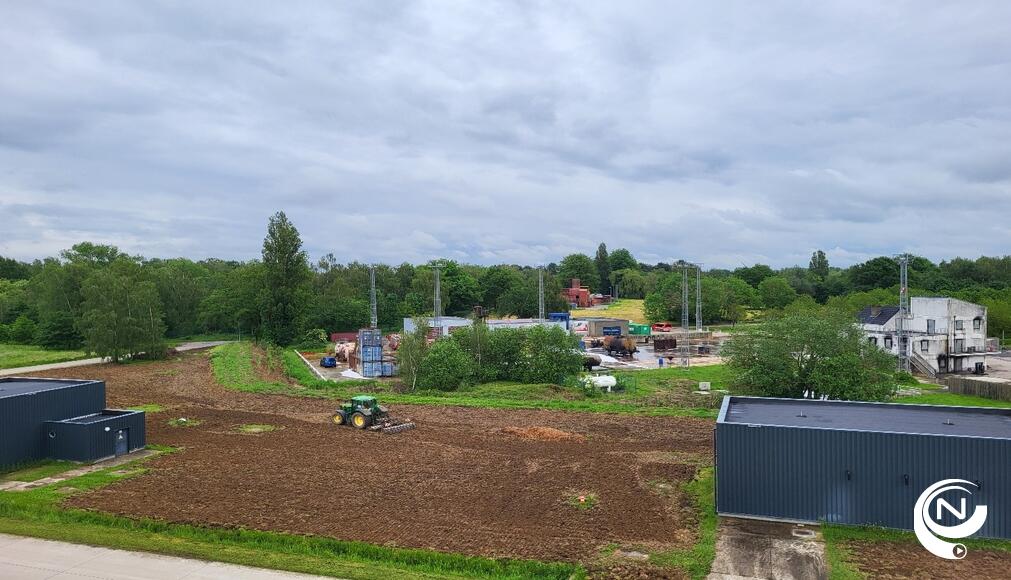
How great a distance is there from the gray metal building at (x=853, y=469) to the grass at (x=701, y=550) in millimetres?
747

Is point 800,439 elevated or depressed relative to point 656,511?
elevated

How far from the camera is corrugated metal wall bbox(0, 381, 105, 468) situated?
23484 mm

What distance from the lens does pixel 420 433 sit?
97.3 ft

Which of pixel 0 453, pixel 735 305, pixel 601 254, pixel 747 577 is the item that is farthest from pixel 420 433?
pixel 601 254

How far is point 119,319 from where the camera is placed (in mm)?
56406

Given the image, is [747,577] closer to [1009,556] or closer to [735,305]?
[1009,556]

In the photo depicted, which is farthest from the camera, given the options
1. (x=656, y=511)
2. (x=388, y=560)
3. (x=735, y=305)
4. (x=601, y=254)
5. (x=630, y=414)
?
(x=601, y=254)

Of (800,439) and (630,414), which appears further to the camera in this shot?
(630,414)

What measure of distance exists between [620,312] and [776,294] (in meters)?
31.3

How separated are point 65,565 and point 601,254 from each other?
7344 inches

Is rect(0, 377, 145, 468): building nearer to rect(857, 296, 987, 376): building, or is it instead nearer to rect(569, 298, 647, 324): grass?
rect(857, 296, 987, 376): building

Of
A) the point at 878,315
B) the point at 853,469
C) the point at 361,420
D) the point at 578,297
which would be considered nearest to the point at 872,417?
the point at 853,469

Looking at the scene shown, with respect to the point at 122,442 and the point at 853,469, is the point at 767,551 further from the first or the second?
the point at 122,442

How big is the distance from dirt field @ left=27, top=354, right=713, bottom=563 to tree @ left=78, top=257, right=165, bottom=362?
26.9 meters
